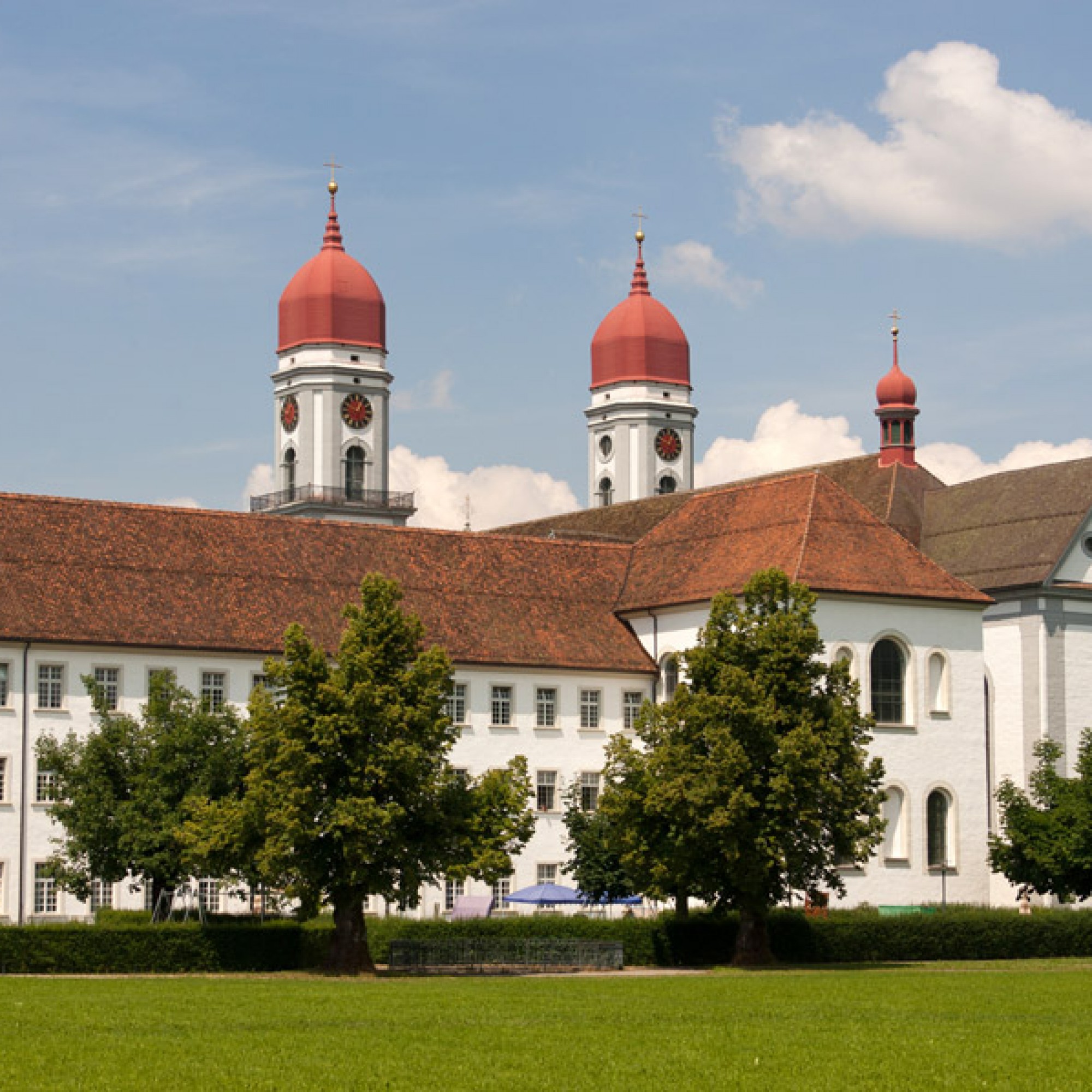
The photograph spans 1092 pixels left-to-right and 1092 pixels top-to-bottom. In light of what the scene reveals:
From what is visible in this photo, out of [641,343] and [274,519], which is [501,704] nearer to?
[274,519]

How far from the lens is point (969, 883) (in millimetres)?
70688

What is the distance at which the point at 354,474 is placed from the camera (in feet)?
402

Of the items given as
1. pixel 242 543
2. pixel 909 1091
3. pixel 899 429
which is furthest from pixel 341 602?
pixel 909 1091

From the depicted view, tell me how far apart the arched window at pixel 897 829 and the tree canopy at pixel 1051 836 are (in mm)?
3705

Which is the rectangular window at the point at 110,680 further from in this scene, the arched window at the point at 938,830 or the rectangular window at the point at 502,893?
the arched window at the point at 938,830

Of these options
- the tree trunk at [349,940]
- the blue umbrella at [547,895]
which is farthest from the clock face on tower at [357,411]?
the tree trunk at [349,940]

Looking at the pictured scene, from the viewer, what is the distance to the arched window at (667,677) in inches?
2918

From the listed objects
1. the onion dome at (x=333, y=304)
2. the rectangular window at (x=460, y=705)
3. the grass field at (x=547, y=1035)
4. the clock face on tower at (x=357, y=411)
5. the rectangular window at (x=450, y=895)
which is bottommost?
the grass field at (x=547, y=1035)

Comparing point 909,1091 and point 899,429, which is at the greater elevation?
point 899,429

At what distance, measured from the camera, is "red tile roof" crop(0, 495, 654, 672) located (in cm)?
6619

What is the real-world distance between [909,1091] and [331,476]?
9742 cm

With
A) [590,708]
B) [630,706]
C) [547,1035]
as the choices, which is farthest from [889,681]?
[547,1035]

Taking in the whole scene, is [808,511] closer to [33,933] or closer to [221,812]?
[221,812]

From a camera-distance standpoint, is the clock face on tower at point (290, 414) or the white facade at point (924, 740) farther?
the clock face on tower at point (290, 414)
